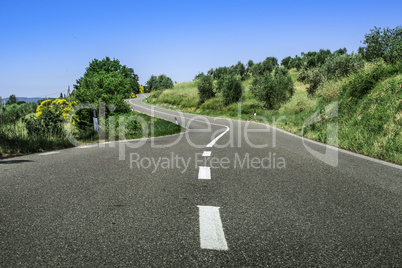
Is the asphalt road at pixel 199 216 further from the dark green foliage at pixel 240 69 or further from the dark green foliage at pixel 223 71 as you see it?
the dark green foliage at pixel 240 69

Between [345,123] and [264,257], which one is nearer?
[264,257]

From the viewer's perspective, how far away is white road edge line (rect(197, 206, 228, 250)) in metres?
2.77

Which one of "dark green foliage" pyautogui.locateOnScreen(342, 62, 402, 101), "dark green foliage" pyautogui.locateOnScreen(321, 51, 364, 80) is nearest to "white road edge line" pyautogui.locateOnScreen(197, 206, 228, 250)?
"dark green foliage" pyautogui.locateOnScreen(342, 62, 402, 101)

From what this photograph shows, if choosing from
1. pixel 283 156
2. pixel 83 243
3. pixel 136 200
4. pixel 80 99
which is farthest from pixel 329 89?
pixel 80 99

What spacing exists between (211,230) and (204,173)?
2.97m

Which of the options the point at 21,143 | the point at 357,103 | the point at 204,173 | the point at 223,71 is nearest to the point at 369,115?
the point at 357,103

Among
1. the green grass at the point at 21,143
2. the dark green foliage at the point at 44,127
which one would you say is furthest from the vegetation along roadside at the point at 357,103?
the dark green foliage at the point at 44,127

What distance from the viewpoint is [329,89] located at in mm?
19719

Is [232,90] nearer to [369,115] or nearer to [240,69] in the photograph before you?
[369,115]

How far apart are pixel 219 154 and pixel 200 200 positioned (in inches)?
188

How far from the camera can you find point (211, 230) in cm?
311

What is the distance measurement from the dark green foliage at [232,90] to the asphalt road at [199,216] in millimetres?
43865

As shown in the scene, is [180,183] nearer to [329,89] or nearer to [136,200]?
[136,200]

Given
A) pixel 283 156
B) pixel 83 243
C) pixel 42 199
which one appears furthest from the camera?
pixel 283 156
